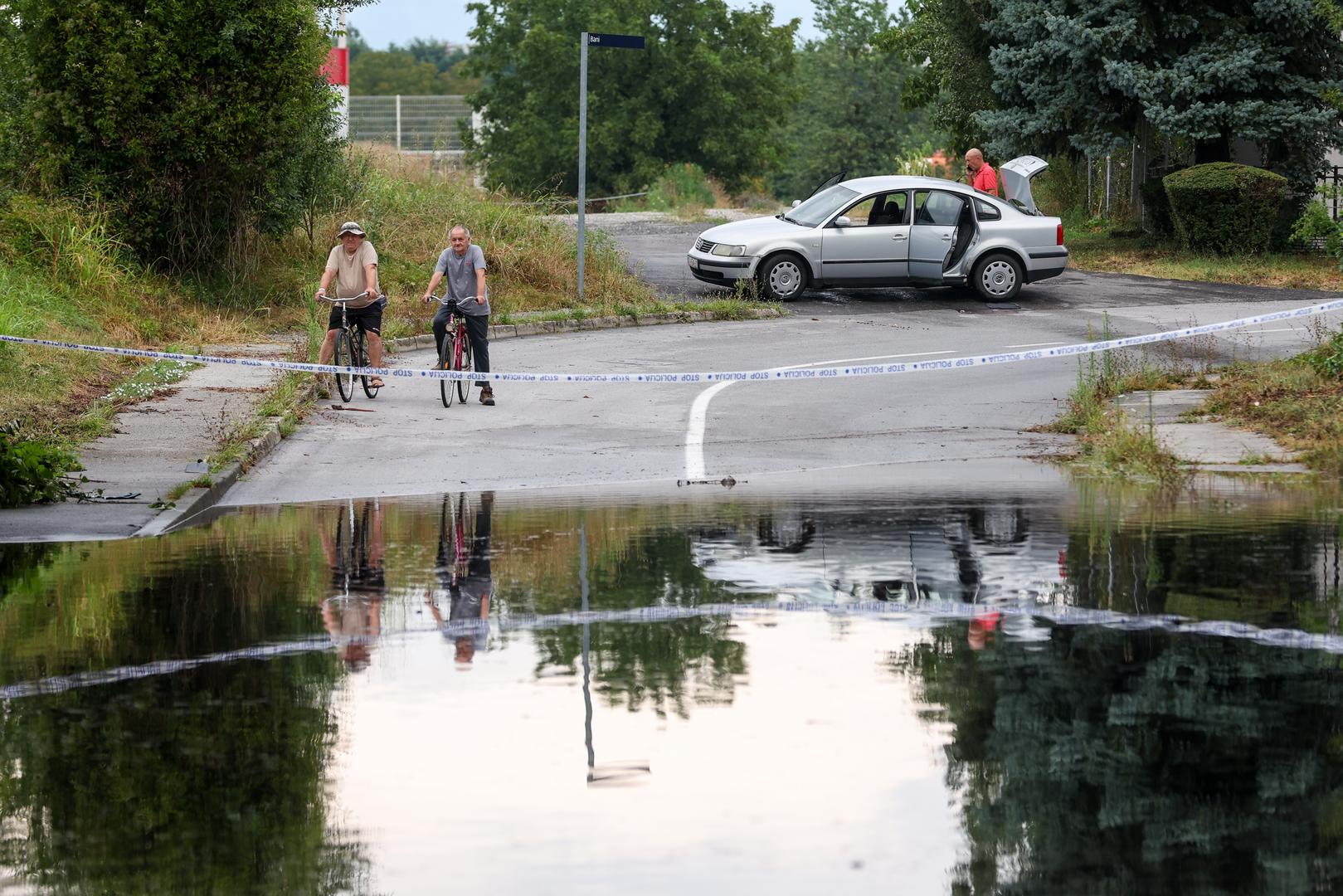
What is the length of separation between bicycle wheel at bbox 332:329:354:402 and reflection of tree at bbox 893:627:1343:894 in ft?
32.9

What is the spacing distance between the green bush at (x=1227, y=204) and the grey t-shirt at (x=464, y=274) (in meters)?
15.8

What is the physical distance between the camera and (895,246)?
25000 millimetres

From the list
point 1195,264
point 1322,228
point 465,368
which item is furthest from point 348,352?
point 1195,264

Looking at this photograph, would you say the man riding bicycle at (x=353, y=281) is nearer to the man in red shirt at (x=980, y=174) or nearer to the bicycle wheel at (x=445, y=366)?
the bicycle wheel at (x=445, y=366)

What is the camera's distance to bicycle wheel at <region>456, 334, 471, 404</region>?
54.8 ft

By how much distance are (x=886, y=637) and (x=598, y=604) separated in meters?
1.32

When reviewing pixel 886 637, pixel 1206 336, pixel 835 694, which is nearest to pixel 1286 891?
pixel 835 694

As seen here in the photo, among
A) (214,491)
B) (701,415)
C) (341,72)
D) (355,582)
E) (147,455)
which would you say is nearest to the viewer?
(355,582)

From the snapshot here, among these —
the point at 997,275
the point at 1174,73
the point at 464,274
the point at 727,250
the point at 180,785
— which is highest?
the point at 1174,73

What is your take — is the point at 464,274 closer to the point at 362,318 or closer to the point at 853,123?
the point at 362,318

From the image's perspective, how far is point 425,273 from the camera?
949 inches

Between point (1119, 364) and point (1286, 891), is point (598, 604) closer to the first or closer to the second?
point (1286, 891)

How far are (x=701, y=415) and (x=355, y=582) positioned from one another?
734cm

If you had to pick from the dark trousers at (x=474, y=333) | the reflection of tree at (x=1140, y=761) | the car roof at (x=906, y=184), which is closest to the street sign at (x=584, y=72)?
the car roof at (x=906, y=184)
